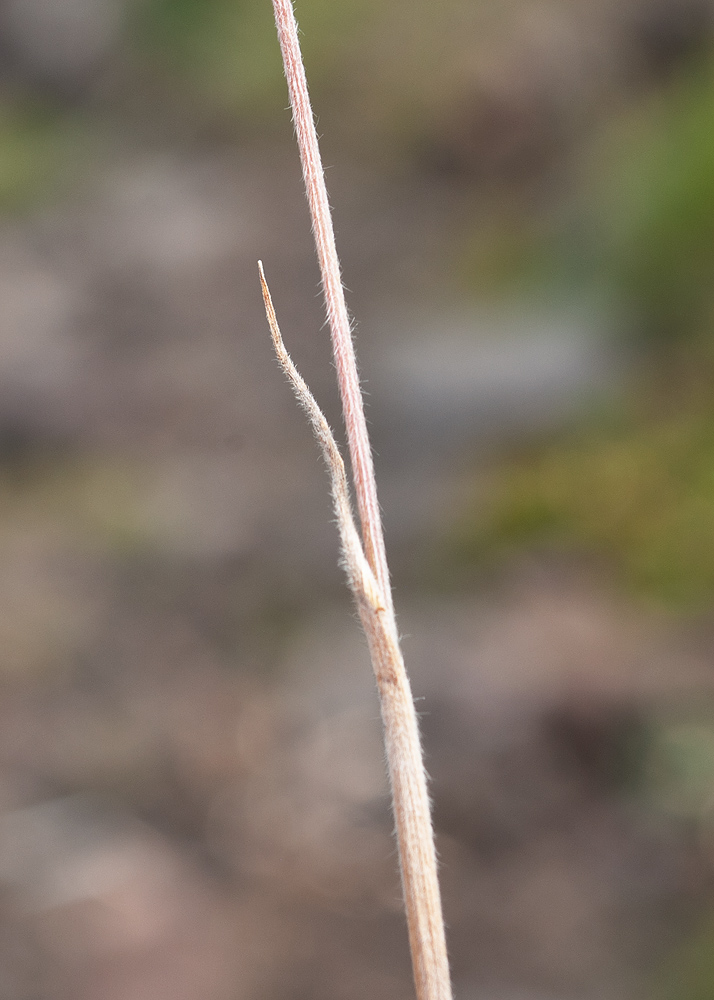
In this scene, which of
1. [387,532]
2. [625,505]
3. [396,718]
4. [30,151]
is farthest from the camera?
[30,151]

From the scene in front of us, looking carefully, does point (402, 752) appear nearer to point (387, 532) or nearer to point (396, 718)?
point (396, 718)

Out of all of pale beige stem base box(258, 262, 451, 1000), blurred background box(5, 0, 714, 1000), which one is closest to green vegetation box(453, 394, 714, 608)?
blurred background box(5, 0, 714, 1000)

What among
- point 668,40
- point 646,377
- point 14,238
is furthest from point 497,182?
point 14,238

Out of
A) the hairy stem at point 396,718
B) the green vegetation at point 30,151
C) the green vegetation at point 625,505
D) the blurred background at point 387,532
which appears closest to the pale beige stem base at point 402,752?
the hairy stem at point 396,718

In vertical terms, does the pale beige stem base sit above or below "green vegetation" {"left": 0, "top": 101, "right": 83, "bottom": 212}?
below

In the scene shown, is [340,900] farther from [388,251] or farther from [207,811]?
[388,251]

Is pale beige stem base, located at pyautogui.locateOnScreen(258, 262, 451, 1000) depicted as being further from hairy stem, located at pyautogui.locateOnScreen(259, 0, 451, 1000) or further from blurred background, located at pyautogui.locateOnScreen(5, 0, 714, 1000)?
blurred background, located at pyautogui.locateOnScreen(5, 0, 714, 1000)

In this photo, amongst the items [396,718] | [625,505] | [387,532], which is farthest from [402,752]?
[387,532]

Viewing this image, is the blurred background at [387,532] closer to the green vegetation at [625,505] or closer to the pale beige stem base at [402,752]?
the green vegetation at [625,505]

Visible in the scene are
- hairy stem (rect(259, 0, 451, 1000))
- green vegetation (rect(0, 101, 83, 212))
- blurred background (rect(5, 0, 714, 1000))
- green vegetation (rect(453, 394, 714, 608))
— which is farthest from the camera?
green vegetation (rect(0, 101, 83, 212))
